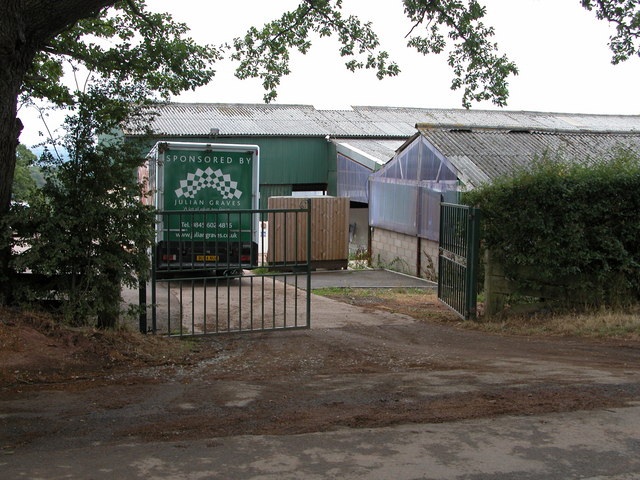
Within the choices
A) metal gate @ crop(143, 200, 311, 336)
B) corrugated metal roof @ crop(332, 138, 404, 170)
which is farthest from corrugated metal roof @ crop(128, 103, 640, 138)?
metal gate @ crop(143, 200, 311, 336)

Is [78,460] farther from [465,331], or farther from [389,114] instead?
[389,114]

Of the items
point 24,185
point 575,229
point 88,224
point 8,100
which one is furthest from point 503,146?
point 8,100

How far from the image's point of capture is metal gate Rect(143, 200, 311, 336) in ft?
30.6

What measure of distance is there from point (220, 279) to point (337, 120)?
2608 centimetres

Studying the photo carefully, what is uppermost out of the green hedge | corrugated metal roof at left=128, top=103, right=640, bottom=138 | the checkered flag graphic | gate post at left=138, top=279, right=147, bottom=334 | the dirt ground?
corrugated metal roof at left=128, top=103, right=640, bottom=138

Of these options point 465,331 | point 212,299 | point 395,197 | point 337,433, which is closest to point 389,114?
point 395,197

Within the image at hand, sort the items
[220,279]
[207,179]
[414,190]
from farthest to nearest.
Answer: [414,190]
[207,179]
[220,279]

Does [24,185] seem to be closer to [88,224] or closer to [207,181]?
[88,224]

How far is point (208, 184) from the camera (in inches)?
669

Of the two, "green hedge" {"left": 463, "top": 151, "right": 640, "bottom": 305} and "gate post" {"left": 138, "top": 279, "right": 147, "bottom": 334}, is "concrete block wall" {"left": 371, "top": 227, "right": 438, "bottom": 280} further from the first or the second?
"gate post" {"left": 138, "top": 279, "right": 147, "bottom": 334}

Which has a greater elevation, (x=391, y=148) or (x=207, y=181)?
(x=391, y=148)

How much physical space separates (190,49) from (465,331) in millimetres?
6516

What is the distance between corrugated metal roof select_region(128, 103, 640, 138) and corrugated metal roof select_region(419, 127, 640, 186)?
8.05m

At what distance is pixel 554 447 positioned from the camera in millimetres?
4977
